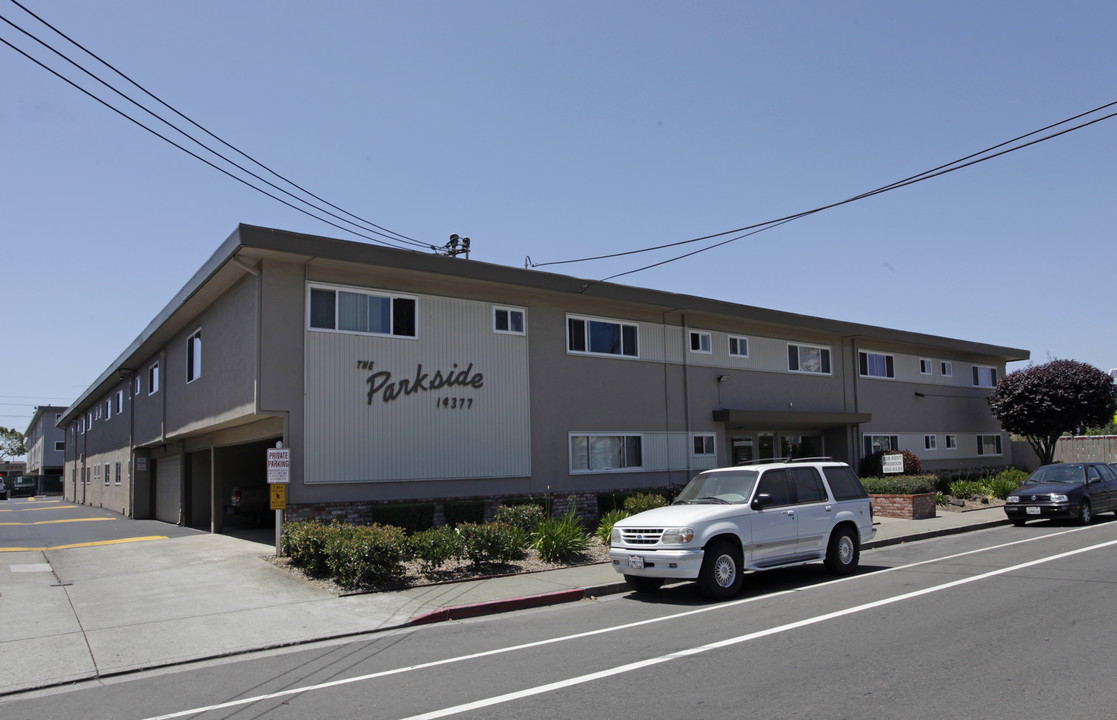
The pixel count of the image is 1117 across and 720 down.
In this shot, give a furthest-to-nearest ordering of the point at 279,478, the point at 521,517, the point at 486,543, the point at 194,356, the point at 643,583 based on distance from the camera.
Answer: the point at 194,356 → the point at 521,517 → the point at 279,478 → the point at 486,543 → the point at 643,583

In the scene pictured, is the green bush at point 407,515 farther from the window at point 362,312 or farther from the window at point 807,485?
the window at point 807,485

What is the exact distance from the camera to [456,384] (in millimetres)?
17766

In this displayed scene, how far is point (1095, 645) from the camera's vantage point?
24.3ft

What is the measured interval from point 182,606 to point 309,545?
7.14 feet

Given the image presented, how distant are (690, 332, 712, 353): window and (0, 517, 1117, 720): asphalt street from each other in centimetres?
1220

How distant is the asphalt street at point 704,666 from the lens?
6.06 m

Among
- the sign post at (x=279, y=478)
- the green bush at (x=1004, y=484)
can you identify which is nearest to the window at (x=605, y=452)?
the sign post at (x=279, y=478)

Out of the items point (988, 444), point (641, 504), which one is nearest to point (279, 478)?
point (641, 504)

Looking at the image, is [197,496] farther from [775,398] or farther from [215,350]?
[775,398]

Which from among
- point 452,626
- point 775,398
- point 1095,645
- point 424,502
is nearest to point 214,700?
point 452,626

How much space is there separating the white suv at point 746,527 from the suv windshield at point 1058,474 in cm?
962

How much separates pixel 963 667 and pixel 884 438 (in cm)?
2304

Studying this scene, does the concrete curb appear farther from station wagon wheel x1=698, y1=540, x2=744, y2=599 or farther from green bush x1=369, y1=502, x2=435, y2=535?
green bush x1=369, y1=502, x2=435, y2=535

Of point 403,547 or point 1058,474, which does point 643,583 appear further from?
point 1058,474
